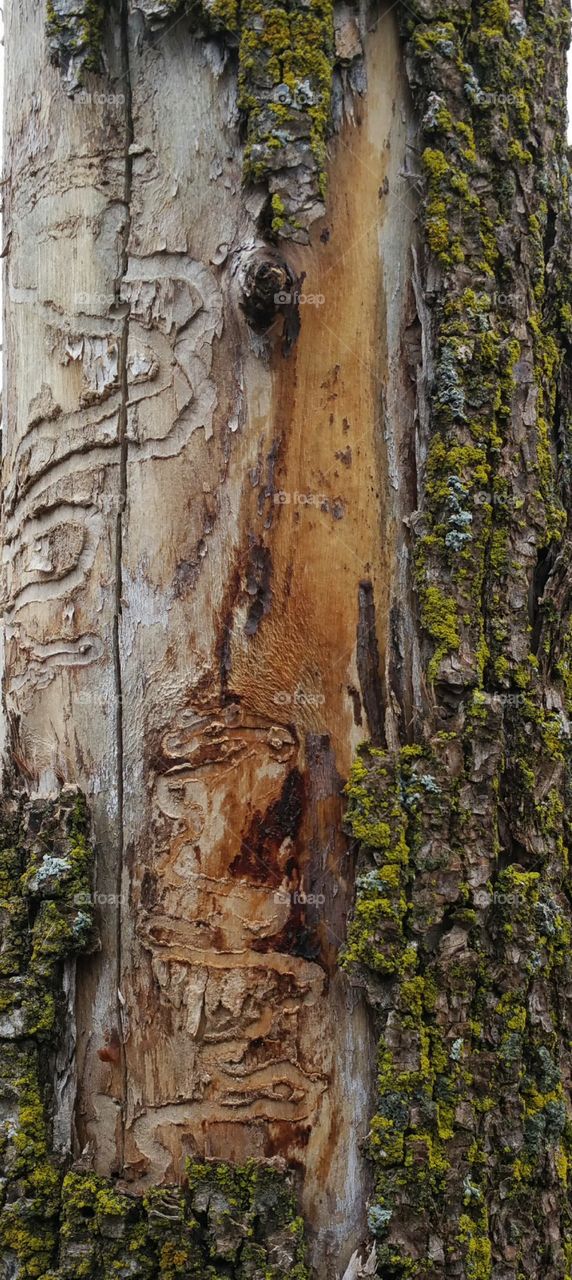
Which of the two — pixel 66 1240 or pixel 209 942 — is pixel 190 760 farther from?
pixel 66 1240

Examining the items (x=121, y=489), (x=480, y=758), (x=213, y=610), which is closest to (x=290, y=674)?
(x=213, y=610)

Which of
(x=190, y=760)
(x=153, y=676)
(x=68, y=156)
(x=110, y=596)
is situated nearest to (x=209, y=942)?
(x=190, y=760)

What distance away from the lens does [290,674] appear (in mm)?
2236

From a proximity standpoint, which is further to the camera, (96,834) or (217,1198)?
(96,834)

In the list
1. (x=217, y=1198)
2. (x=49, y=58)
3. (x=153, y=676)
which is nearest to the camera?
(x=217, y=1198)

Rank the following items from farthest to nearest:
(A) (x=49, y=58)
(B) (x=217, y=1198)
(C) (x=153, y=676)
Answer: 1. (A) (x=49, y=58)
2. (C) (x=153, y=676)
3. (B) (x=217, y=1198)

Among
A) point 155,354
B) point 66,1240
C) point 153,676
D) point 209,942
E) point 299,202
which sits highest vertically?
point 299,202

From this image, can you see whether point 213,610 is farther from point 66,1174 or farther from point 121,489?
point 66,1174

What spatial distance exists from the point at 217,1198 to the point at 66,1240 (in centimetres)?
32

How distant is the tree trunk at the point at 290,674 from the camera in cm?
215

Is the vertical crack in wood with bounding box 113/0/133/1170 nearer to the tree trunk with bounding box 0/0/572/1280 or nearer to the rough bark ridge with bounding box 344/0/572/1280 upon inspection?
the tree trunk with bounding box 0/0/572/1280

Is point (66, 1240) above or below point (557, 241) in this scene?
below

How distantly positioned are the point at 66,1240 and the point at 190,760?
0.99 m

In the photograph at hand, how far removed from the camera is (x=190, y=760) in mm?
2236
